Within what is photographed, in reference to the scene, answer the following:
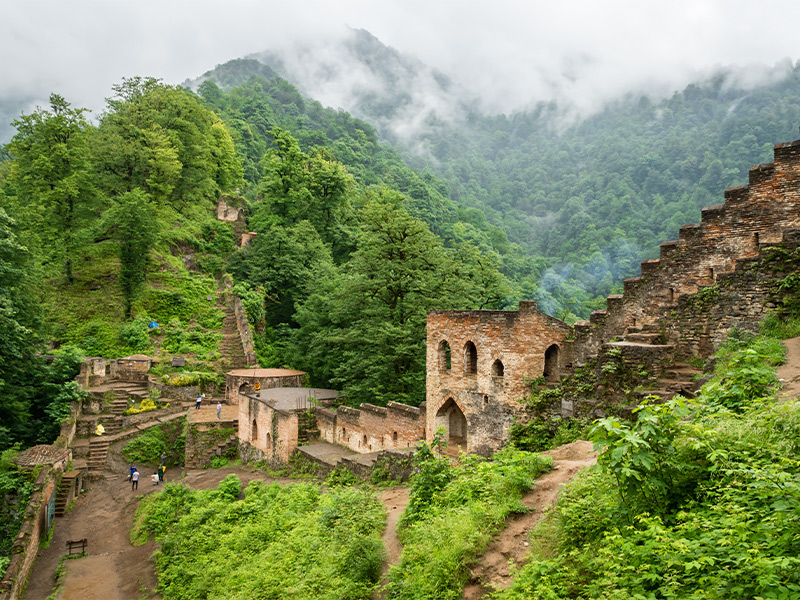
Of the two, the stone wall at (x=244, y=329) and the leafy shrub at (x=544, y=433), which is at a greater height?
the stone wall at (x=244, y=329)

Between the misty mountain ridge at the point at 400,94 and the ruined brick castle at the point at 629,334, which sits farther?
the misty mountain ridge at the point at 400,94

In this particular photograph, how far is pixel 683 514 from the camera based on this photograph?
5.32 meters

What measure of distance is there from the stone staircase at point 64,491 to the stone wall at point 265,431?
6100 millimetres

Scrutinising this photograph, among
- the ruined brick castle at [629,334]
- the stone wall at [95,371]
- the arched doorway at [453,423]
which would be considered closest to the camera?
the ruined brick castle at [629,334]

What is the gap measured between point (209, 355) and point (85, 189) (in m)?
13.9

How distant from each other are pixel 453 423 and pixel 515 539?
1058 centimetres

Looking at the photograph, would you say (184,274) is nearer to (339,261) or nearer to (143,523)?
(339,261)

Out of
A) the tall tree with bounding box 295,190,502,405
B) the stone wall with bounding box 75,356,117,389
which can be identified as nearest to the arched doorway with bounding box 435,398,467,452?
the tall tree with bounding box 295,190,502,405

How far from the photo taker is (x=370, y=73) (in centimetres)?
14612

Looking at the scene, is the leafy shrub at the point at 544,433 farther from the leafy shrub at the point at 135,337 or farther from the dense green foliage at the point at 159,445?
the leafy shrub at the point at 135,337

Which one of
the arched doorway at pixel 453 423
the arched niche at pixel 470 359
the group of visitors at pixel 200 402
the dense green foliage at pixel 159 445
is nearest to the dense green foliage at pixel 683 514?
the arched niche at pixel 470 359

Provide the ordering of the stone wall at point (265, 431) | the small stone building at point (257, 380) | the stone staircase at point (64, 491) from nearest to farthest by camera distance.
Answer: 1. the stone staircase at point (64, 491)
2. the stone wall at point (265, 431)
3. the small stone building at point (257, 380)

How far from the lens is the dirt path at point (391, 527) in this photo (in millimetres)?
8818

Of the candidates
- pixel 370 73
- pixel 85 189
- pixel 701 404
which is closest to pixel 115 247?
pixel 85 189
